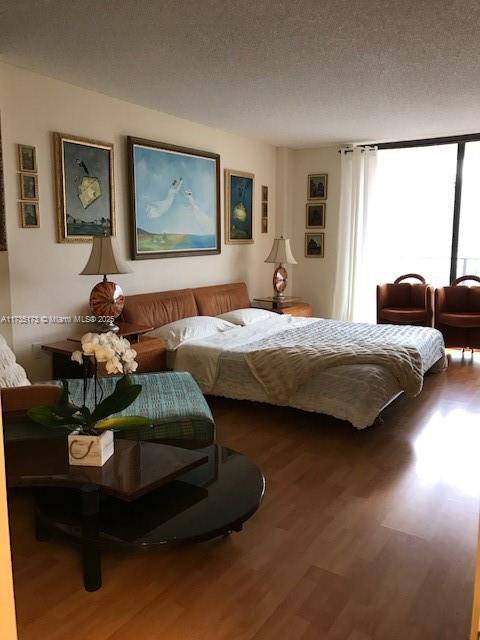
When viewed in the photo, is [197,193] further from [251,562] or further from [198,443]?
[251,562]

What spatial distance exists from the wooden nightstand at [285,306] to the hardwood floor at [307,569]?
9.47 ft

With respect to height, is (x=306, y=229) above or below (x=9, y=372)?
above

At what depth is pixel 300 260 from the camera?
273 inches

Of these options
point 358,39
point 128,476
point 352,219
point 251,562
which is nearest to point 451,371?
point 352,219

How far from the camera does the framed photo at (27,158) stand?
3666 millimetres

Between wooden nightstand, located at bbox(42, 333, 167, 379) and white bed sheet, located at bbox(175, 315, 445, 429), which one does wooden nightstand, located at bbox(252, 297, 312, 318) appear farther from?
wooden nightstand, located at bbox(42, 333, 167, 379)

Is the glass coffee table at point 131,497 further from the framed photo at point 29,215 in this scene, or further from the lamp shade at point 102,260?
the framed photo at point 29,215

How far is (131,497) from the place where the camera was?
1824mm

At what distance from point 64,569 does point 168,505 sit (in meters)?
0.47

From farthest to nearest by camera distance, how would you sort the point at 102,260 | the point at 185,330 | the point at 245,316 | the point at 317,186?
the point at 317,186
the point at 245,316
the point at 185,330
the point at 102,260

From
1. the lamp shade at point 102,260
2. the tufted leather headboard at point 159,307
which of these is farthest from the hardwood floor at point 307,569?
the tufted leather headboard at point 159,307

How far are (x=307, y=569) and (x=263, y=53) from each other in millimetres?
2872

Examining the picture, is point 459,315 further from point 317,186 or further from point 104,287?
point 104,287

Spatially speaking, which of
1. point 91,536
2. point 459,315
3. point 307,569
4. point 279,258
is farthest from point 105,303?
point 459,315
